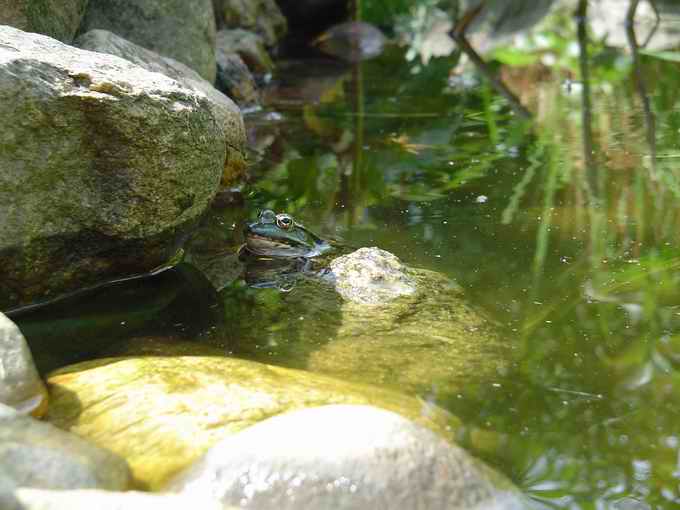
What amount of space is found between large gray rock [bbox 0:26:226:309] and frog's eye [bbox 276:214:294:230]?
1.84 ft

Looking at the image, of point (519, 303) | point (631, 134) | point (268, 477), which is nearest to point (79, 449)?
point (268, 477)

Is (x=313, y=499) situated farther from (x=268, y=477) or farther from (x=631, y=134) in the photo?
(x=631, y=134)

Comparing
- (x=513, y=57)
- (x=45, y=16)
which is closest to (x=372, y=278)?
Answer: (x=45, y=16)

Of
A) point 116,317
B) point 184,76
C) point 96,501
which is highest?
point 184,76

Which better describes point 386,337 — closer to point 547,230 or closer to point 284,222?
point 284,222

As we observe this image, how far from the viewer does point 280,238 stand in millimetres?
4402

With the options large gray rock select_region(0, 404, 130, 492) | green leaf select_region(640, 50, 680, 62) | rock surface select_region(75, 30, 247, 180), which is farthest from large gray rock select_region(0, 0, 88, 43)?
green leaf select_region(640, 50, 680, 62)

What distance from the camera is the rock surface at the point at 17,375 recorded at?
2584 mm

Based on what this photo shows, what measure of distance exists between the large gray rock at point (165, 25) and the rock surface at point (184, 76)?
2.93ft

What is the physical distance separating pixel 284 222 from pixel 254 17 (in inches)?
325

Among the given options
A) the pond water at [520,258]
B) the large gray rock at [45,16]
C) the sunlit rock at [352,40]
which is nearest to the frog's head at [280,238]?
the pond water at [520,258]

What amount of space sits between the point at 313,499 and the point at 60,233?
6.37 ft

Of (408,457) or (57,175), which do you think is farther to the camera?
(57,175)

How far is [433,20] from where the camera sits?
15.5m
